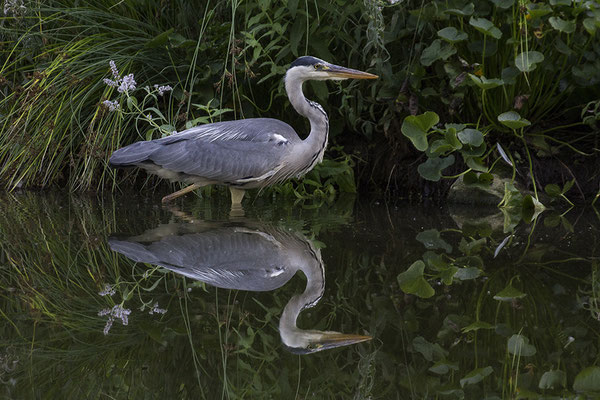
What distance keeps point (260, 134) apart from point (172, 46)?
3.59 feet

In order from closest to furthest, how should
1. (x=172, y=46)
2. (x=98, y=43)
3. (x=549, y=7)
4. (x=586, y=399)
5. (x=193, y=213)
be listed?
(x=586, y=399)
(x=549, y=7)
(x=193, y=213)
(x=172, y=46)
(x=98, y=43)

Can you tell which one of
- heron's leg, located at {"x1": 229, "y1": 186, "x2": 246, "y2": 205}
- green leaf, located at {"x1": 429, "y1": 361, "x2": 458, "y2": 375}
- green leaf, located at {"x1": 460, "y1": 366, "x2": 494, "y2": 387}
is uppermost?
green leaf, located at {"x1": 460, "y1": 366, "x2": 494, "y2": 387}

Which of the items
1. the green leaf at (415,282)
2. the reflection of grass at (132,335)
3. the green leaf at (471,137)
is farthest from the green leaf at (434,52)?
the reflection of grass at (132,335)

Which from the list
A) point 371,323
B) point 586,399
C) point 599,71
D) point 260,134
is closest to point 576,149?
point 599,71

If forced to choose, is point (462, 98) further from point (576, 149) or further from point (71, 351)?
point (71, 351)

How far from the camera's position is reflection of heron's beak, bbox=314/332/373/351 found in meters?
2.63

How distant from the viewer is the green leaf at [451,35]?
5.31 metres

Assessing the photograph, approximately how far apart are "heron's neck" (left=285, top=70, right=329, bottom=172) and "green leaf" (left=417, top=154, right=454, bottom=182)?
675 millimetres

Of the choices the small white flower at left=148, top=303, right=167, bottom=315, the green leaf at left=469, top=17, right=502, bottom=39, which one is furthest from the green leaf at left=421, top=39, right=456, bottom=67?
the small white flower at left=148, top=303, right=167, bottom=315

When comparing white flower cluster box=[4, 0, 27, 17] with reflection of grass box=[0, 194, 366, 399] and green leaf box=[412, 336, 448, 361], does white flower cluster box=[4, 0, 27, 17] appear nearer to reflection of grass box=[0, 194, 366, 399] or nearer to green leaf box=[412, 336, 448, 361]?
reflection of grass box=[0, 194, 366, 399]

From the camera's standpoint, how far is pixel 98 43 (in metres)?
6.56

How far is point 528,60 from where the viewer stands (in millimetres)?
5242

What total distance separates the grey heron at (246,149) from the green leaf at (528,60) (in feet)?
3.35

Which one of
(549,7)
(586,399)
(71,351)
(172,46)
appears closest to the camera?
(586,399)
